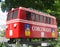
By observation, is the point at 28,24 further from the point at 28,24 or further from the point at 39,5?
the point at 39,5

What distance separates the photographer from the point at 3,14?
21.8ft

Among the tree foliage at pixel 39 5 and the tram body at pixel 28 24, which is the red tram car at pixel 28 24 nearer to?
the tram body at pixel 28 24

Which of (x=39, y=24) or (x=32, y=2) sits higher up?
(x=32, y=2)

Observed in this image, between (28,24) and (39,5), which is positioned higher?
(39,5)

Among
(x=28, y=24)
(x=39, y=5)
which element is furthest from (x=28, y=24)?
(x=39, y=5)

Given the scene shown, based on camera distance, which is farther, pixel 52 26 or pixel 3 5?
pixel 3 5

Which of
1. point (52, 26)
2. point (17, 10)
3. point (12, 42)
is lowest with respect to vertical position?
point (12, 42)

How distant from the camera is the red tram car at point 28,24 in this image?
490 centimetres

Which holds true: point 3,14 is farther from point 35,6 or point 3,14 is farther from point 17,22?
point 17,22

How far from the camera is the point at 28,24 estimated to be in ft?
16.7

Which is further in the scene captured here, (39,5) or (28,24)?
(39,5)

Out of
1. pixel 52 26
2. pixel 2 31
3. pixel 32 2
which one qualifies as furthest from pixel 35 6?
pixel 2 31

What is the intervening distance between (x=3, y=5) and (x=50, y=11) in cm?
142

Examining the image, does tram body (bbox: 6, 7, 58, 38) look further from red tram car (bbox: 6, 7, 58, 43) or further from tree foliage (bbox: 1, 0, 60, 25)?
tree foliage (bbox: 1, 0, 60, 25)
